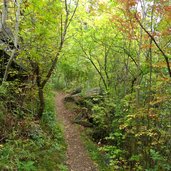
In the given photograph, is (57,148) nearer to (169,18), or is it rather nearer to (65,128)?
(65,128)

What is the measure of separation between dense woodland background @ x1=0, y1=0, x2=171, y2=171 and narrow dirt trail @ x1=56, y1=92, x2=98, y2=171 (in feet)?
1.77

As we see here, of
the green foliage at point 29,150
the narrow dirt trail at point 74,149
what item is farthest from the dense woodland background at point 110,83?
the narrow dirt trail at point 74,149

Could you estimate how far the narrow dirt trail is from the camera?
8.67 meters

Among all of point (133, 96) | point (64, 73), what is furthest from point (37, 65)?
point (64, 73)

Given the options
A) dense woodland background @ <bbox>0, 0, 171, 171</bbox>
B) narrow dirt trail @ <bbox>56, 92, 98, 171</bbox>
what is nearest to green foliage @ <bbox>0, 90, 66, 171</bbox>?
dense woodland background @ <bbox>0, 0, 171, 171</bbox>

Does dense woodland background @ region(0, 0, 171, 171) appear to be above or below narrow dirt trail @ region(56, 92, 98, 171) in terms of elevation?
above

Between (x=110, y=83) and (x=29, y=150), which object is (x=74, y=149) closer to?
(x=29, y=150)

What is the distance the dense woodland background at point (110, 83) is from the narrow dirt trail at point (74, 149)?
538mm

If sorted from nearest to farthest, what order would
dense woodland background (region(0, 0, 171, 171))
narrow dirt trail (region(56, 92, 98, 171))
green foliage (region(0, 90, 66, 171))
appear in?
green foliage (region(0, 90, 66, 171))
dense woodland background (region(0, 0, 171, 171))
narrow dirt trail (region(56, 92, 98, 171))

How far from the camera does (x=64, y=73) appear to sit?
2602cm

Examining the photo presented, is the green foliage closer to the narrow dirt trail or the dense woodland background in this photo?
the dense woodland background

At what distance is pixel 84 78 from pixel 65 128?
11.0 m

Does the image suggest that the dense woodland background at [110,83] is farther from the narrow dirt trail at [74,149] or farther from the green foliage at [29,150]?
the narrow dirt trail at [74,149]

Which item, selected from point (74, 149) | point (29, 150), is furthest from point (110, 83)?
point (29, 150)
